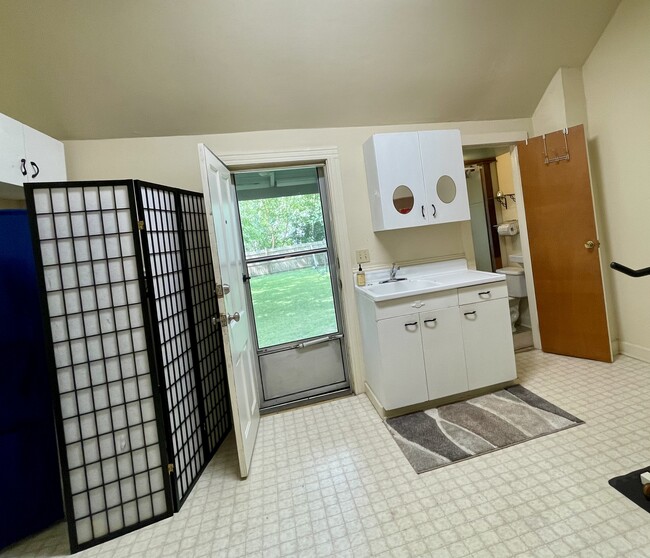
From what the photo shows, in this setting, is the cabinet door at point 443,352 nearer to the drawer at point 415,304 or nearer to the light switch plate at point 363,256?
the drawer at point 415,304

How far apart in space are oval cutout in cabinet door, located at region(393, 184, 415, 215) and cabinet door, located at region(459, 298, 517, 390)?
829 millimetres

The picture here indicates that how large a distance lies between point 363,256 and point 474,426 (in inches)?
56.0

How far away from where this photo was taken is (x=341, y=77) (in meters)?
2.35

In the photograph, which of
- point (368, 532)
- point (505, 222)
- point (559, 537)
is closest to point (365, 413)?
point (368, 532)

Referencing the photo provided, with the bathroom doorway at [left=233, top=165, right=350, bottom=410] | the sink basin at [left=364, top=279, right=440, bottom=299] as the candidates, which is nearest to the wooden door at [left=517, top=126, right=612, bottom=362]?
the sink basin at [left=364, top=279, right=440, bottom=299]

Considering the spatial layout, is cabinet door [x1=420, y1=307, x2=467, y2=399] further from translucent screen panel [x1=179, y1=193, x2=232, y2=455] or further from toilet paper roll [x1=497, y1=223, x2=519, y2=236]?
toilet paper roll [x1=497, y1=223, x2=519, y2=236]

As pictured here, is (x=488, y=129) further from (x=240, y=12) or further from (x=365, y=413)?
(x=365, y=413)

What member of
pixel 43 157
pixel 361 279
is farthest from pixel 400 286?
pixel 43 157

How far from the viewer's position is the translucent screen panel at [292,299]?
9.03 feet

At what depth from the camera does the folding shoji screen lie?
1.49 metres

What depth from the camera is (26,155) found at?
1.73 meters

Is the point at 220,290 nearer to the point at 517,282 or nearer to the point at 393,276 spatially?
the point at 393,276

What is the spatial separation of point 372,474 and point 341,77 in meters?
2.57

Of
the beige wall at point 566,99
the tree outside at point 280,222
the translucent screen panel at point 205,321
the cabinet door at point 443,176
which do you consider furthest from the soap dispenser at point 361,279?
the beige wall at point 566,99
